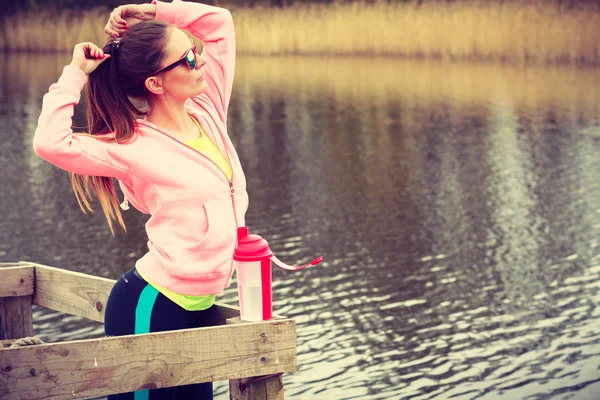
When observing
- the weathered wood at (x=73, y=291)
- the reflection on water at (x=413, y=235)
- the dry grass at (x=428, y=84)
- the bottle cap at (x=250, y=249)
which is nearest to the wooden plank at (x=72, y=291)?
the weathered wood at (x=73, y=291)

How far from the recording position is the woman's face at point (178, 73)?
331 centimetres

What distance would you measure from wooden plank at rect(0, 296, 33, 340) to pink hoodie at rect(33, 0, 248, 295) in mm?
1153

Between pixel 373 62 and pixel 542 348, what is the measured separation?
3398 cm

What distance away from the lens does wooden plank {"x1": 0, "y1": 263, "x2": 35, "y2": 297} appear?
4160 millimetres

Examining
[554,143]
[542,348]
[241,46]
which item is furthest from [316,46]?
[542,348]

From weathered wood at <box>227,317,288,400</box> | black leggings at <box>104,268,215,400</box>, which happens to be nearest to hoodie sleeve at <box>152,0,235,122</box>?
black leggings at <box>104,268,215,400</box>

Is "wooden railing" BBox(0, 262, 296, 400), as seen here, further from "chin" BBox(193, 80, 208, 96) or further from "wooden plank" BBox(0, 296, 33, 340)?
"wooden plank" BBox(0, 296, 33, 340)

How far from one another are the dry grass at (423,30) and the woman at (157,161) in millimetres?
29436

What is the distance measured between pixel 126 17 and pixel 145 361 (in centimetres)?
105

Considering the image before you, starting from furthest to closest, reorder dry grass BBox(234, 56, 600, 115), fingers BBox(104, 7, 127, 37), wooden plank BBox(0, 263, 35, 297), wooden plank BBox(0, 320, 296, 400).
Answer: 1. dry grass BBox(234, 56, 600, 115)
2. wooden plank BBox(0, 263, 35, 297)
3. fingers BBox(104, 7, 127, 37)
4. wooden plank BBox(0, 320, 296, 400)

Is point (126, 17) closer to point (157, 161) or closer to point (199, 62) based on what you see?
point (199, 62)

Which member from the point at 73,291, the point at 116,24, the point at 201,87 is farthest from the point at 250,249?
the point at 73,291

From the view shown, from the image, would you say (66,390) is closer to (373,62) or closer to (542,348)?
(542,348)

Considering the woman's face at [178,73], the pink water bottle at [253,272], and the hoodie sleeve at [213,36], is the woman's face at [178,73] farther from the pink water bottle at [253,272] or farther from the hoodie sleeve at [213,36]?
the pink water bottle at [253,272]
